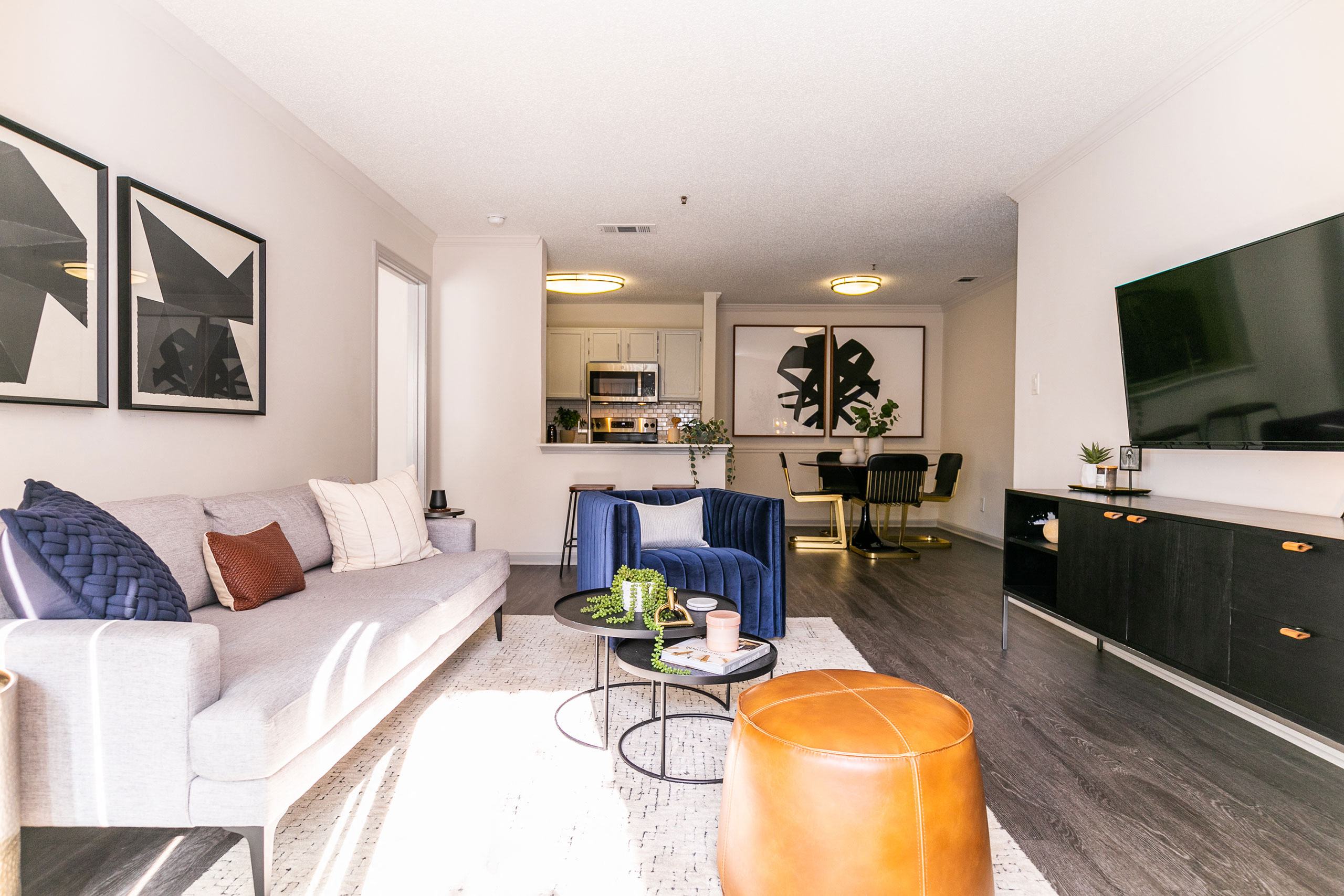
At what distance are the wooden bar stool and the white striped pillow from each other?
209 centimetres

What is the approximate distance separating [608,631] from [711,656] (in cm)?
41

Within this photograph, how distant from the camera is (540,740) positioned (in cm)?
234

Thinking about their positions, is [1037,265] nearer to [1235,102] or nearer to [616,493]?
[1235,102]

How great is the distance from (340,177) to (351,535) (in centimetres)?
229

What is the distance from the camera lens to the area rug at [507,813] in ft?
5.19

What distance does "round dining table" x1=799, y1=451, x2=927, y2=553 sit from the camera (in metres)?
6.36

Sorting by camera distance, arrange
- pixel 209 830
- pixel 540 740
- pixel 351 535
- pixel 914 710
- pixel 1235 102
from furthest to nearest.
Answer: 1. pixel 351 535
2. pixel 1235 102
3. pixel 540 740
4. pixel 209 830
5. pixel 914 710

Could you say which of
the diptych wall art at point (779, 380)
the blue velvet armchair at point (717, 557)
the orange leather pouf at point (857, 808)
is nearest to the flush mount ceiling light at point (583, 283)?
the diptych wall art at point (779, 380)

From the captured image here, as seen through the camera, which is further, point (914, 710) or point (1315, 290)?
point (1315, 290)

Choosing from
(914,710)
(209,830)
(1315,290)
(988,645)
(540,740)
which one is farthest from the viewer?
(988,645)

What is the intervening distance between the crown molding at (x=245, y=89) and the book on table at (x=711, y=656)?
2.97 m

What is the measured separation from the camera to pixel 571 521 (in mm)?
5531

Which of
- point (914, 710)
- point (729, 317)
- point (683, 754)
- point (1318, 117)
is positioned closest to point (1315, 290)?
point (1318, 117)

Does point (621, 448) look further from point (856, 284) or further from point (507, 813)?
point (507, 813)
